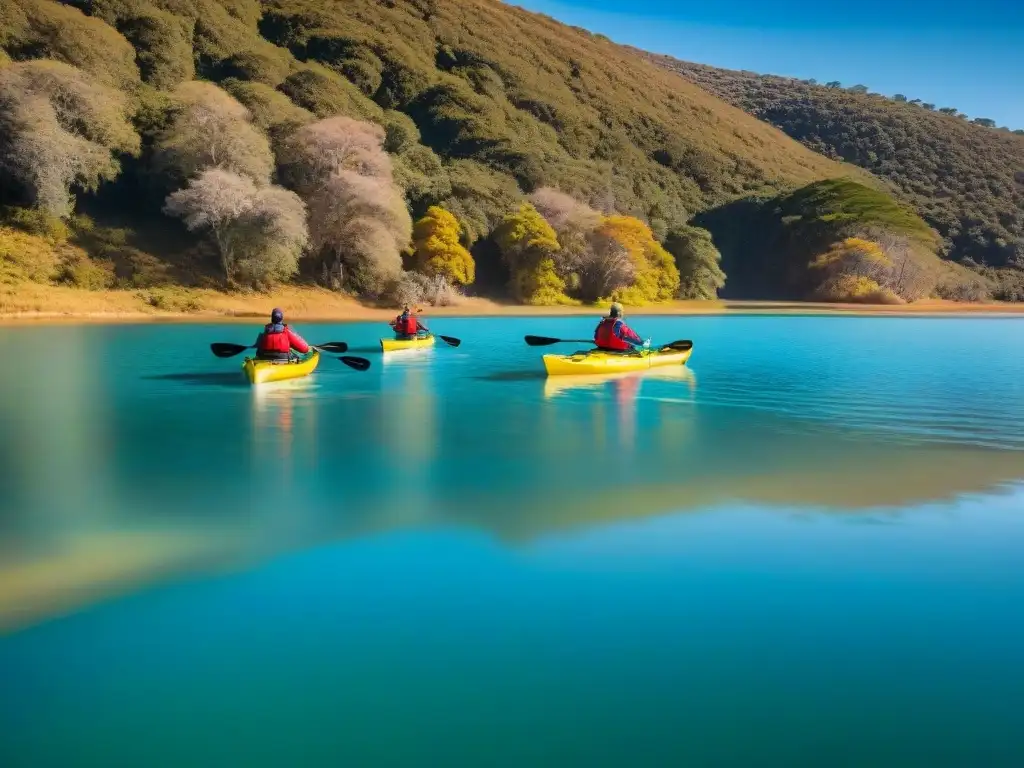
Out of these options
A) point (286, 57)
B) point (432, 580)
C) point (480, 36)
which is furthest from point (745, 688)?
point (480, 36)

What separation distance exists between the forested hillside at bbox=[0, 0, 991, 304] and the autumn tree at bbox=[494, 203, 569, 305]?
111mm

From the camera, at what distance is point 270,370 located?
17.5 m

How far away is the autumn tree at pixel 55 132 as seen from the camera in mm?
38562

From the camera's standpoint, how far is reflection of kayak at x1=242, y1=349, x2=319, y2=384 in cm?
1742

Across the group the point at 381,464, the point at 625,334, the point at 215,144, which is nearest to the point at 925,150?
the point at 215,144

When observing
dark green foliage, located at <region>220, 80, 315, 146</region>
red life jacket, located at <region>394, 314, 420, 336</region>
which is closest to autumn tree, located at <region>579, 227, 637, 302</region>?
dark green foliage, located at <region>220, 80, 315, 146</region>

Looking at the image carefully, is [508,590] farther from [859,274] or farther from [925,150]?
[925,150]

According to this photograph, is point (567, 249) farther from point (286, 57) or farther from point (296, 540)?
point (296, 540)

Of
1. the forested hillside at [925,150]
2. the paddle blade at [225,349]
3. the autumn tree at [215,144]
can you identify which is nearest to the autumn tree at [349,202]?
the autumn tree at [215,144]

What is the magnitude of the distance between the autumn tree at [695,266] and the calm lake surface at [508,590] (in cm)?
4298

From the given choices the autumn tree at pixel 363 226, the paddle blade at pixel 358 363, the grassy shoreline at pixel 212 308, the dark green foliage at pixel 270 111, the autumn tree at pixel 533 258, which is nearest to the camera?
the paddle blade at pixel 358 363

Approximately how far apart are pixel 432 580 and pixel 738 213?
7152cm

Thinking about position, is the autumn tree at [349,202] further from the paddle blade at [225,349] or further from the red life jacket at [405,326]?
the paddle blade at [225,349]

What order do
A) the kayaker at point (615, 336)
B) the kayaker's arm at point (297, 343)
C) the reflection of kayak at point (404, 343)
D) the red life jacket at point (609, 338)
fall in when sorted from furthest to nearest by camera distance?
1. the reflection of kayak at point (404, 343)
2. the red life jacket at point (609, 338)
3. the kayaker at point (615, 336)
4. the kayaker's arm at point (297, 343)
